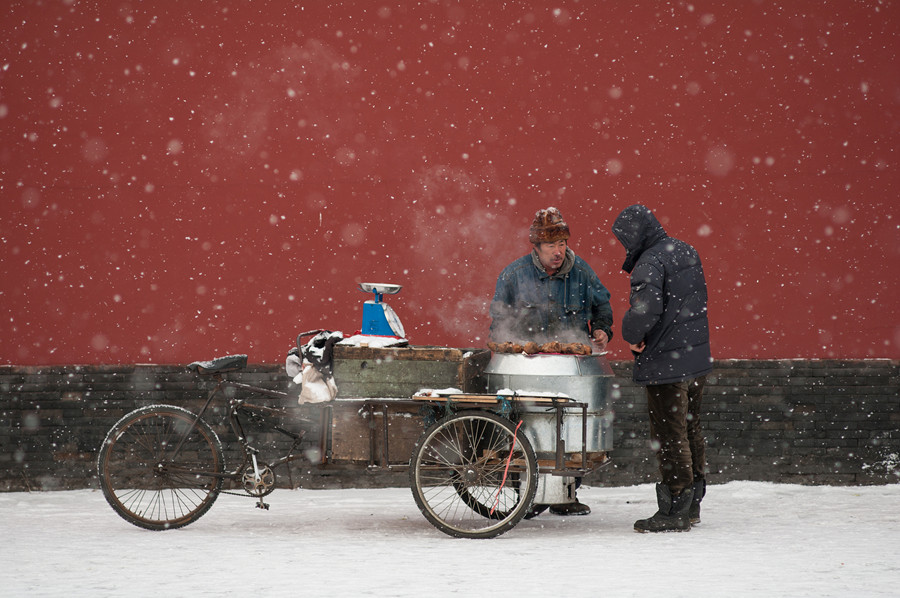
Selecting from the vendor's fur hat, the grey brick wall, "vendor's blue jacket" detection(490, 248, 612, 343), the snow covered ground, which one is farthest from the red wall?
the vendor's fur hat

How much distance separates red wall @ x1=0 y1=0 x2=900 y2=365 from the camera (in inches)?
344

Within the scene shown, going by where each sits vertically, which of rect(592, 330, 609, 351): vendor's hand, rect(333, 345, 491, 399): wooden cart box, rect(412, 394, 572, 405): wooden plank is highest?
rect(592, 330, 609, 351): vendor's hand

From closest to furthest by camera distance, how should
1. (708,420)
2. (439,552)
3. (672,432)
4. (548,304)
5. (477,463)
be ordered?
(439,552) < (477,463) < (672,432) < (548,304) < (708,420)

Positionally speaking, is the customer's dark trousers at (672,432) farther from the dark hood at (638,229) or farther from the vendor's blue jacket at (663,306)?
the dark hood at (638,229)

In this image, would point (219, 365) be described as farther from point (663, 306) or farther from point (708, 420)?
point (708, 420)

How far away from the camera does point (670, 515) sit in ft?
21.5

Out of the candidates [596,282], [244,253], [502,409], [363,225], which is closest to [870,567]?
[502,409]

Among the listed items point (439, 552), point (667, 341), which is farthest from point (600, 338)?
point (439, 552)

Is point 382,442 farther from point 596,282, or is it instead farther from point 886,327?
point 886,327

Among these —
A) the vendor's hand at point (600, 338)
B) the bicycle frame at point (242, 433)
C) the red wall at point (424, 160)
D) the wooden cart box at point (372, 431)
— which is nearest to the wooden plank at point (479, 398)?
the wooden cart box at point (372, 431)

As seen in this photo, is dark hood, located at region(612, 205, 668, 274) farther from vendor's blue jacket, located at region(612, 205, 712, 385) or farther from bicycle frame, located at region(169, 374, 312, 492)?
bicycle frame, located at region(169, 374, 312, 492)

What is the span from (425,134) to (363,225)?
0.97 meters

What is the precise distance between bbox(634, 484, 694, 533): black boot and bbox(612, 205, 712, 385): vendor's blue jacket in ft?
2.49

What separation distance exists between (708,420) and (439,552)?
375 cm
